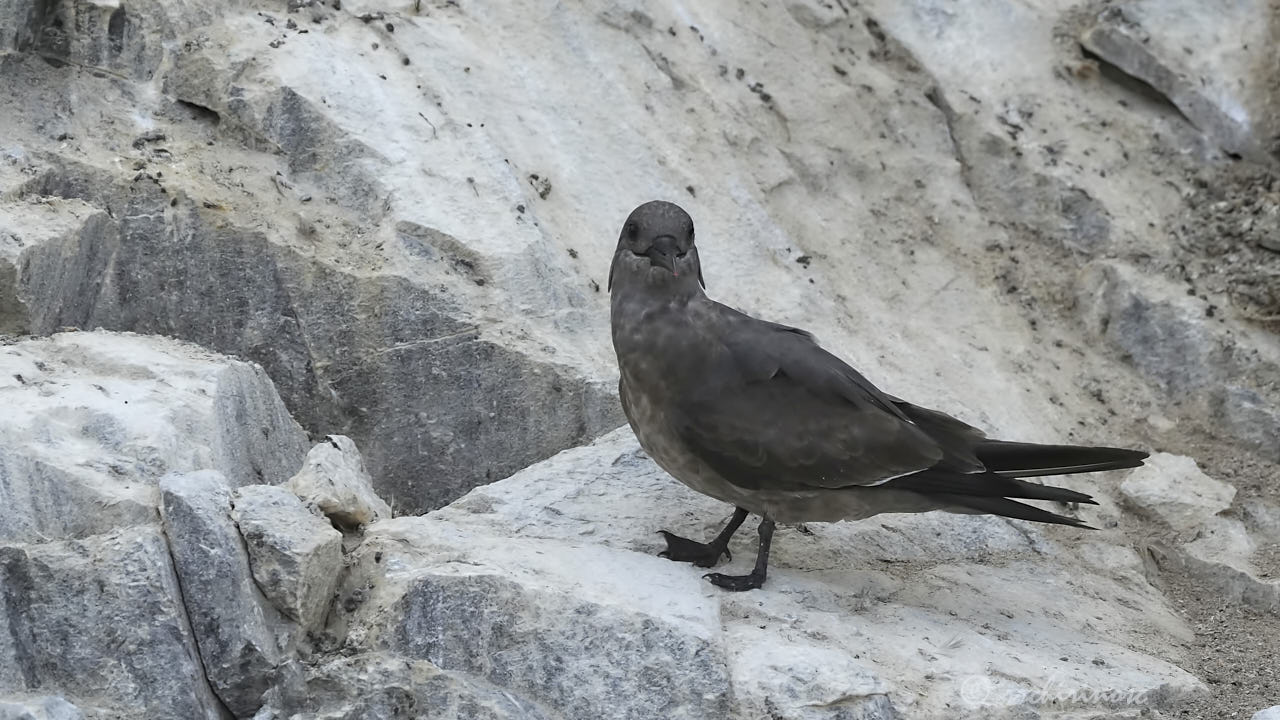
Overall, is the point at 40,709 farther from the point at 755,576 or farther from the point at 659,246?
the point at 659,246

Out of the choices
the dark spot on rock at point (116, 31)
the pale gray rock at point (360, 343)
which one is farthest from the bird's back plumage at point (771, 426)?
the dark spot on rock at point (116, 31)

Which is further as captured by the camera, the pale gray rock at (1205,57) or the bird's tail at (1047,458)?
the pale gray rock at (1205,57)

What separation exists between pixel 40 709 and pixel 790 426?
8.13ft

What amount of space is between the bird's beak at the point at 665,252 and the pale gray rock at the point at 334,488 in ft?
4.21

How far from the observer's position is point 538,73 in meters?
6.98

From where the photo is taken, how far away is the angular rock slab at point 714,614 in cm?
418

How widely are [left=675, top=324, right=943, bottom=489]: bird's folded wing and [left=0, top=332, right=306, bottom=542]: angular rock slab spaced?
1.62 meters

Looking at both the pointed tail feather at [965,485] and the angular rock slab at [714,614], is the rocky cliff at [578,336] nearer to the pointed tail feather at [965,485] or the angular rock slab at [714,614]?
the angular rock slab at [714,614]

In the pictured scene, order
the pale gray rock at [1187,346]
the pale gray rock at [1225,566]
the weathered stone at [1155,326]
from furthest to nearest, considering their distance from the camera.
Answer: the weathered stone at [1155,326] → the pale gray rock at [1187,346] → the pale gray rock at [1225,566]

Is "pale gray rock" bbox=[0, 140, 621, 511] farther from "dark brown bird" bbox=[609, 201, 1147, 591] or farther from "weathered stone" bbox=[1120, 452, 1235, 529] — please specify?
→ "weathered stone" bbox=[1120, 452, 1235, 529]

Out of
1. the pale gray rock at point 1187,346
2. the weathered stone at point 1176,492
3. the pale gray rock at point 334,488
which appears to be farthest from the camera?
the pale gray rock at point 1187,346

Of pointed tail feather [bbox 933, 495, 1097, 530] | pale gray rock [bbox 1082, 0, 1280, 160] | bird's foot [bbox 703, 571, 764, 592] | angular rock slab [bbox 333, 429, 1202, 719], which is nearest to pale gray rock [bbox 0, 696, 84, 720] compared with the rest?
angular rock slab [bbox 333, 429, 1202, 719]

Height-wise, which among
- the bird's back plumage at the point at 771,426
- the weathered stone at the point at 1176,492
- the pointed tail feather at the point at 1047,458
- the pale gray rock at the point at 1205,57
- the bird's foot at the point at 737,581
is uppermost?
the pale gray rock at the point at 1205,57

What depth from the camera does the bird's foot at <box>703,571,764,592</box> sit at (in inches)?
185
